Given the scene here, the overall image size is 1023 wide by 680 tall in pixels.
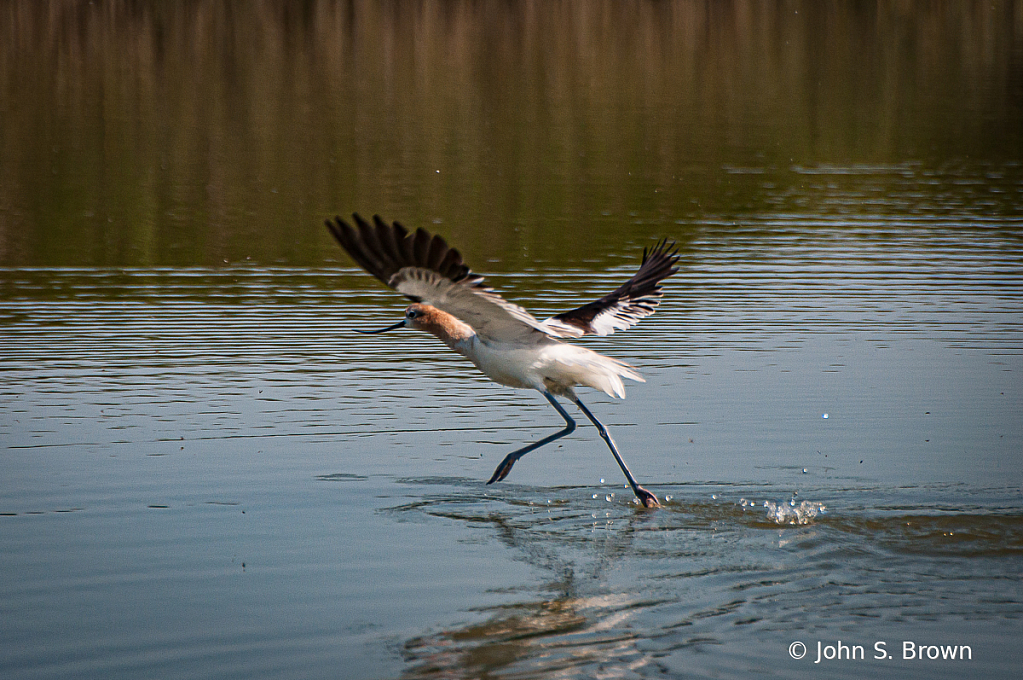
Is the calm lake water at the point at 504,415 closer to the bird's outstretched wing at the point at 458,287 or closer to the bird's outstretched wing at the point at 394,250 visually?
the bird's outstretched wing at the point at 458,287

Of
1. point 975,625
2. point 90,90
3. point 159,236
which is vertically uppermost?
point 90,90

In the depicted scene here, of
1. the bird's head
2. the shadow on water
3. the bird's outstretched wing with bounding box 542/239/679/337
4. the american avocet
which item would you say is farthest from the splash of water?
the bird's head

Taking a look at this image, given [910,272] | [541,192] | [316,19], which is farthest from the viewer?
[316,19]

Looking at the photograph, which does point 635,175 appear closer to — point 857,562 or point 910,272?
point 910,272

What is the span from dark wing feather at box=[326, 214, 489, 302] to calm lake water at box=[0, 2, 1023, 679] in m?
1.67

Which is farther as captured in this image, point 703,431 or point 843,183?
point 843,183

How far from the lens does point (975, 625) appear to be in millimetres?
6332

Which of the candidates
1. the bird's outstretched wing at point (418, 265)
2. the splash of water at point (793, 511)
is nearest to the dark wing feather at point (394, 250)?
the bird's outstretched wing at point (418, 265)

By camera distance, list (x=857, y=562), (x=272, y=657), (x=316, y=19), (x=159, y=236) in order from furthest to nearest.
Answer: (x=316, y=19) < (x=159, y=236) < (x=857, y=562) < (x=272, y=657)

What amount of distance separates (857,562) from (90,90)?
32.2m

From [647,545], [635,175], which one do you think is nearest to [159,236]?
[635,175]

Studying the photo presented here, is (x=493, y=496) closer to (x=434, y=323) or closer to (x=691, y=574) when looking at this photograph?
(x=434, y=323)

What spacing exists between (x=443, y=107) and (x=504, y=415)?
79.9 feet

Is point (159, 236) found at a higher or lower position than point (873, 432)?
higher
